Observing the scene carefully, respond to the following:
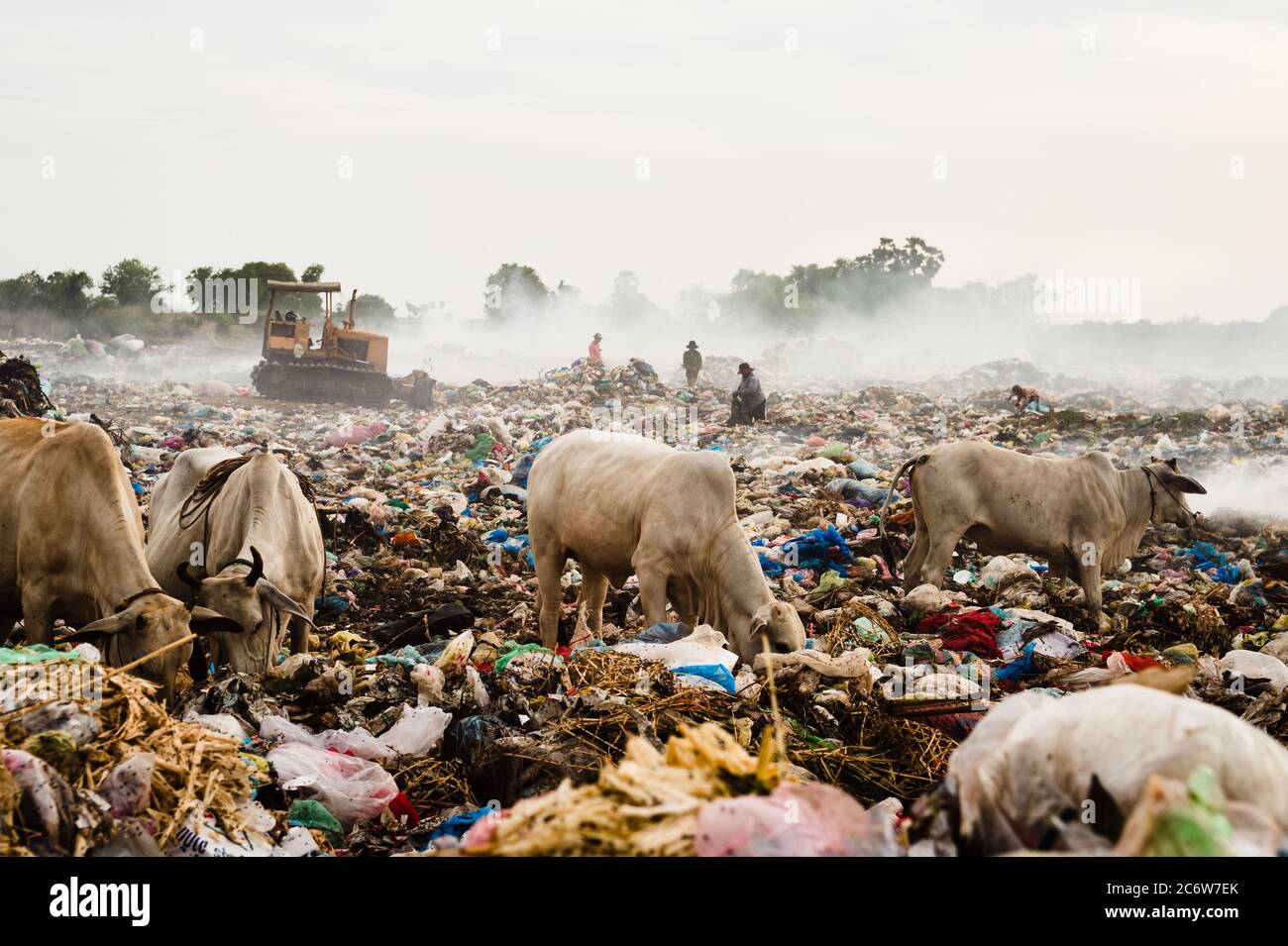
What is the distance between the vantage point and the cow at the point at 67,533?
18.5 ft

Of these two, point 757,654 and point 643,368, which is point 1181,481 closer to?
point 757,654

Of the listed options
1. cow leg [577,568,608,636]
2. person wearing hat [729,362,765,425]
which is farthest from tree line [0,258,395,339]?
cow leg [577,568,608,636]

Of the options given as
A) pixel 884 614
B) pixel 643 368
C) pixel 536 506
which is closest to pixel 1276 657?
pixel 884 614

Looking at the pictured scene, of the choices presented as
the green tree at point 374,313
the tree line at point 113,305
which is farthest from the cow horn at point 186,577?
the green tree at point 374,313

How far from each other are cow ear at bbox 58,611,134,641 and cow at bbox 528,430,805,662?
301cm

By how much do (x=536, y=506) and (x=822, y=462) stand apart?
254 inches

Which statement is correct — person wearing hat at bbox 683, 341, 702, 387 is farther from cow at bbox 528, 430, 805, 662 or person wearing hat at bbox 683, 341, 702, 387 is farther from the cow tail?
cow at bbox 528, 430, 805, 662

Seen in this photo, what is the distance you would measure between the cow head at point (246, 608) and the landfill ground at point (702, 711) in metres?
0.19

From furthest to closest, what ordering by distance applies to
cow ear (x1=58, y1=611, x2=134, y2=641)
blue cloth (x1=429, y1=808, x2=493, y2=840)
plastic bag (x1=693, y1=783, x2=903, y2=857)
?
cow ear (x1=58, y1=611, x2=134, y2=641), blue cloth (x1=429, y1=808, x2=493, y2=840), plastic bag (x1=693, y1=783, x2=903, y2=857)

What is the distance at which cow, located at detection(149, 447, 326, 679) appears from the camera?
234 inches

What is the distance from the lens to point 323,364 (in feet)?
79.3

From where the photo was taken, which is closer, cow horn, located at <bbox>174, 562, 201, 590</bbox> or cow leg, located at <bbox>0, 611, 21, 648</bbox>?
cow horn, located at <bbox>174, 562, 201, 590</bbox>

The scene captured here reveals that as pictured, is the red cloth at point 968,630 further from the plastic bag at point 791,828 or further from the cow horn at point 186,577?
the plastic bag at point 791,828

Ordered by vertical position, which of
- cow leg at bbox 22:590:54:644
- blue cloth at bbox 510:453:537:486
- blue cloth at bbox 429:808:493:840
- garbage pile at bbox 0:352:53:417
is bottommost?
blue cloth at bbox 429:808:493:840
